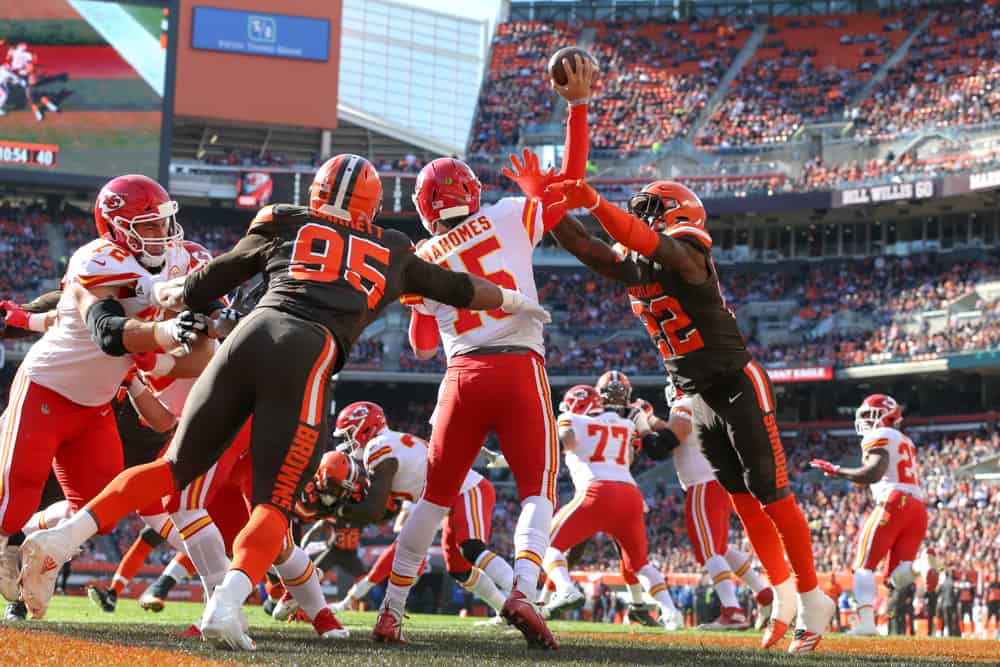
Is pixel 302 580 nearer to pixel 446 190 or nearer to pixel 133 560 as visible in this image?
pixel 446 190

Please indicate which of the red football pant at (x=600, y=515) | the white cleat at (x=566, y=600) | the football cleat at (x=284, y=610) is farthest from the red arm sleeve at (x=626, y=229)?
the football cleat at (x=284, y=610)

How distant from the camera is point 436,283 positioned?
5.98m

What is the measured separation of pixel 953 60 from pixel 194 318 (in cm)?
4057

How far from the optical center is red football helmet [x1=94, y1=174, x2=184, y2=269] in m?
6.55

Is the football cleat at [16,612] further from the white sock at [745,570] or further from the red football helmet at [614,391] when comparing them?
the white sock at [745,570]

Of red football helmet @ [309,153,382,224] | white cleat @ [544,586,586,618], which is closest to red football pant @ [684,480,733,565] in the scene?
white cleat @ [544,586,586,618]

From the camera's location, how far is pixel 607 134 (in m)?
43.9

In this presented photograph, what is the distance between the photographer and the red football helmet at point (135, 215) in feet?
21.5

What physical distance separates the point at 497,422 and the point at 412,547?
0.89m

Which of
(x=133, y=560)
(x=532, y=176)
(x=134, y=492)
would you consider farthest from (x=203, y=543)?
(x=133, y=560)

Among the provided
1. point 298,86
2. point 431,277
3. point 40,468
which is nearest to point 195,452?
point 431,277

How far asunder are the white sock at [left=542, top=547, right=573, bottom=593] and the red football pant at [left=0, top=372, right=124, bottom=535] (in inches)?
164

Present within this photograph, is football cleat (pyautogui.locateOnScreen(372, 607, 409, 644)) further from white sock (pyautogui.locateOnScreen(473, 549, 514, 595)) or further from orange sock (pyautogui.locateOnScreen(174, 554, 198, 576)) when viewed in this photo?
orange sock (pyautogui.locateOnScreen(174, 554, 198, 576))

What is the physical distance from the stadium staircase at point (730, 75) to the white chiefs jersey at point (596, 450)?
3323 centimetres
